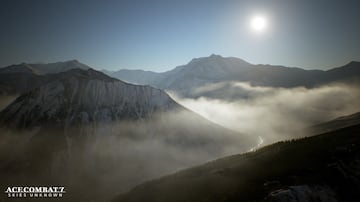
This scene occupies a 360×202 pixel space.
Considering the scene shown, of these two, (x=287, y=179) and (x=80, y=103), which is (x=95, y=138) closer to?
(x=80, y=103)

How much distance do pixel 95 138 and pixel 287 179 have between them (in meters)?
124

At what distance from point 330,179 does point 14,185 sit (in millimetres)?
124365

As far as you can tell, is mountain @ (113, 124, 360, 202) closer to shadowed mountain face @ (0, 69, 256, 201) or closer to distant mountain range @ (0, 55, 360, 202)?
distant mountain range @ (0, 55, 360, 202)

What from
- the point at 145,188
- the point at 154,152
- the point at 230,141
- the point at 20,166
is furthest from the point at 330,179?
the point at 230,141

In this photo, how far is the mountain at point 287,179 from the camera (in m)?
29.3

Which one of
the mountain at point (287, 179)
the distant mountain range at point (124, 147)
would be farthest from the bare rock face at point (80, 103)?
the mountain at point (287, 179)

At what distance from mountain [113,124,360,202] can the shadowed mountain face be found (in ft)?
258

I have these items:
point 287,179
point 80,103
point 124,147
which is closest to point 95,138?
point 124,147

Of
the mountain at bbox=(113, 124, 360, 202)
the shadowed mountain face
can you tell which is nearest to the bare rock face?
the shadowed mountain face

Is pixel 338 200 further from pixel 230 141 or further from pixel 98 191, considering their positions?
pixel 230 141

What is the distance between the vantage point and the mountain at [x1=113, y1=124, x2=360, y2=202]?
29.3 meters

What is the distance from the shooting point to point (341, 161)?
110 ft

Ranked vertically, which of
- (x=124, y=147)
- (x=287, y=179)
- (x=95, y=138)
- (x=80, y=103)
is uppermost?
(x=80, y=103)

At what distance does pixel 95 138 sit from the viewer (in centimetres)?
13525
